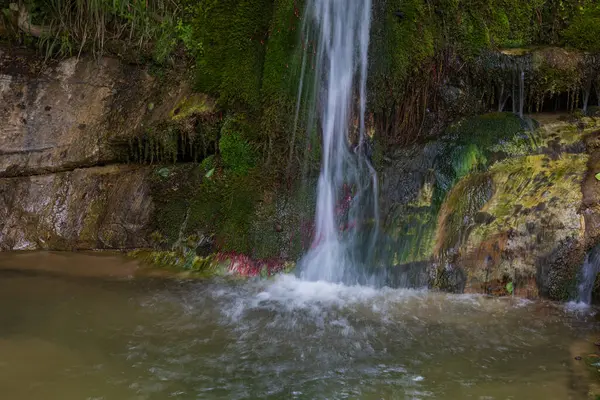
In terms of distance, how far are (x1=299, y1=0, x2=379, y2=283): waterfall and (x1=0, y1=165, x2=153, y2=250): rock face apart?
6.27 ft

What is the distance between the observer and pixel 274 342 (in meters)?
3.37

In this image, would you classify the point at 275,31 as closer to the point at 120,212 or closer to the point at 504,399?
the point at 120,212

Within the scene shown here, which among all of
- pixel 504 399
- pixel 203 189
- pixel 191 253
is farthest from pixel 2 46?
pixel 504 399

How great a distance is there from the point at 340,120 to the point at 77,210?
2.97 metres

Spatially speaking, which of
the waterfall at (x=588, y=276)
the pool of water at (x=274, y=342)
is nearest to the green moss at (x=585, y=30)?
the waterfall at (x=588, y=276)

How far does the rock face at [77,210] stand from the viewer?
5.37m

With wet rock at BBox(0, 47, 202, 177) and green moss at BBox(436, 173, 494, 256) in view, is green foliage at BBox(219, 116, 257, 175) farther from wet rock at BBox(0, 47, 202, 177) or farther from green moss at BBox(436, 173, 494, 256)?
green moss at BBox(436, 173, 494, 256)

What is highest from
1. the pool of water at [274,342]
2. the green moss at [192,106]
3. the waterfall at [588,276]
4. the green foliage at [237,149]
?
the green moss at [192,106]

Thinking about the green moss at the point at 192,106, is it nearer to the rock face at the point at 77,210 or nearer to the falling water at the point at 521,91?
the rock face at the point at 77,210

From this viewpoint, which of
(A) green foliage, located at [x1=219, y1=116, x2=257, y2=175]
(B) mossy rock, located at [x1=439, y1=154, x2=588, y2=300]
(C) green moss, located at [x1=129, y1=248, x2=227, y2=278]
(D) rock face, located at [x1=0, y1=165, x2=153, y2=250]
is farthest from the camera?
(D) rock face, located at [x1=0, y1=165, x2=153, y2=250]

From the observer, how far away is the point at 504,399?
2.73 m

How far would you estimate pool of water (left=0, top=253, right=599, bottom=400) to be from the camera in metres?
2.83

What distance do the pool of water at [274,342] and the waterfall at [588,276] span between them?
0.79 ft

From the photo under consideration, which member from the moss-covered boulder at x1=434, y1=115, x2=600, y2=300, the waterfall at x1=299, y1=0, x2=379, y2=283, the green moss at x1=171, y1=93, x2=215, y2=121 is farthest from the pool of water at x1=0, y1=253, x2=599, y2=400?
the green moss at x1=171, y1=93, x2=215, y2=121
